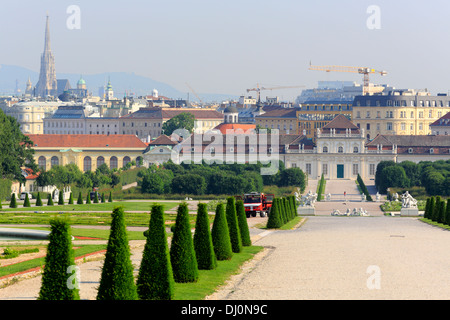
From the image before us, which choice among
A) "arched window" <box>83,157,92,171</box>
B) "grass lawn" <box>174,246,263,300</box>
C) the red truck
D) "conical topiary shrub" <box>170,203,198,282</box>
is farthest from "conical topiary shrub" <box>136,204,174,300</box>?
"arched window" <box>83,157,92,171</box>

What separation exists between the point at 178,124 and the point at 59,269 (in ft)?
526

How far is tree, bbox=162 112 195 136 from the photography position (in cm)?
17810

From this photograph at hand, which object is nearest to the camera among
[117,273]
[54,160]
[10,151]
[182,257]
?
[117,273]

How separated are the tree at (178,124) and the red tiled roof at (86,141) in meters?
30.0

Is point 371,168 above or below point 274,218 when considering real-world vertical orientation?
above

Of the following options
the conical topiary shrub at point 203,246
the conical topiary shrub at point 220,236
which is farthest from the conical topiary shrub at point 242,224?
the conical topiary shrub at point 203,246

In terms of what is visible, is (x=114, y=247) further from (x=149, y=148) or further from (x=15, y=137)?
(x=149, y=148)

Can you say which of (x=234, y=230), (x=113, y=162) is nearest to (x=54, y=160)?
(x=113, y=162)

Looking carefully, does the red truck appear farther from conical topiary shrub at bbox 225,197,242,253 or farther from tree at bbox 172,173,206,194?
tree at bbox 172,173,206,194

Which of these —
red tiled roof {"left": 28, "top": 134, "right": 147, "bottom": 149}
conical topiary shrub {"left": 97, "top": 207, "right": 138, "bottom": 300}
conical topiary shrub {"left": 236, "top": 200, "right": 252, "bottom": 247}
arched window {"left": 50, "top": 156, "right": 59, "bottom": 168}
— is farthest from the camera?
red tiled roof {"left": 28, "top": 134, "right": 147, "bottom": 149}

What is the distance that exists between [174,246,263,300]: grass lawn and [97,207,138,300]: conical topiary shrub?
2.46m

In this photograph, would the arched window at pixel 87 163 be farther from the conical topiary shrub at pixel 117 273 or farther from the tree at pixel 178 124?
the conical topiary shrub at pixel 117 273

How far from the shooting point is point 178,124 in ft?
589

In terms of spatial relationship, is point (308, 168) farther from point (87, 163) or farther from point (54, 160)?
point (54, 160)
